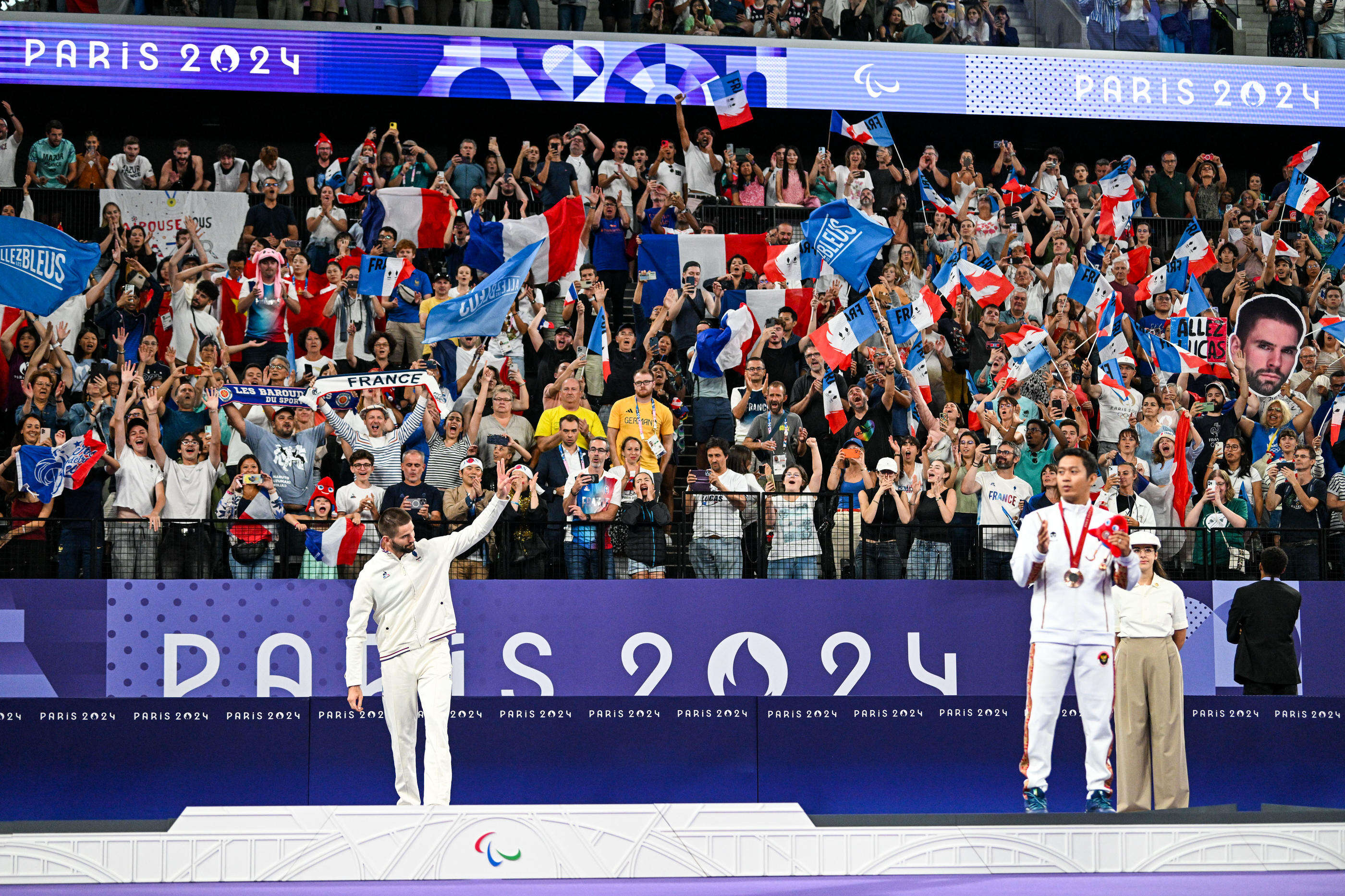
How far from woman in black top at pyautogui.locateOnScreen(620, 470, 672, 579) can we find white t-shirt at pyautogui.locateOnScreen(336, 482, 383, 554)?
6.61 feet

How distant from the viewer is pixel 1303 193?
1742 centimetres

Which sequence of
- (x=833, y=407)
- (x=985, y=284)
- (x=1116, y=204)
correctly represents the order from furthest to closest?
1. (x=1116, y=204)
2. (x=985, y=284)
3. (x=833, y=407)

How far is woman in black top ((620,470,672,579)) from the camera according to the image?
1211cm

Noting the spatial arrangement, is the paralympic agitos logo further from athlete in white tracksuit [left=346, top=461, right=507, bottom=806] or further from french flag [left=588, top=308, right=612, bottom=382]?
french flag [left=588, top=308, right=612, bottom=382]

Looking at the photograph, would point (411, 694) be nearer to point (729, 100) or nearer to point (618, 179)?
point (618, 179)

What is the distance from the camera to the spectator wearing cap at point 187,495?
464 inches

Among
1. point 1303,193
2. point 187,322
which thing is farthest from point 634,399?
point 1303,193

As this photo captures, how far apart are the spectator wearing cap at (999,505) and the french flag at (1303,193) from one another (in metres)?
7.03

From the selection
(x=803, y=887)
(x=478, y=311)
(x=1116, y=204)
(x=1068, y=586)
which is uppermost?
(x=1116, y=204)

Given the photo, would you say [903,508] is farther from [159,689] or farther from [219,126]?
[219,126]

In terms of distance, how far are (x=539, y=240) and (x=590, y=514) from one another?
389 centimetres

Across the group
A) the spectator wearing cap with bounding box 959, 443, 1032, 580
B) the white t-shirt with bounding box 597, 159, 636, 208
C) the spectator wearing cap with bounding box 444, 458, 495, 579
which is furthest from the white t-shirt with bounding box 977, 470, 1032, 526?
the white t-shirt with bounding box 597, 159, 636, 208

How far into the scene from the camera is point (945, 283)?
15125 millimetres

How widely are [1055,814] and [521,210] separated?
1096 cm
